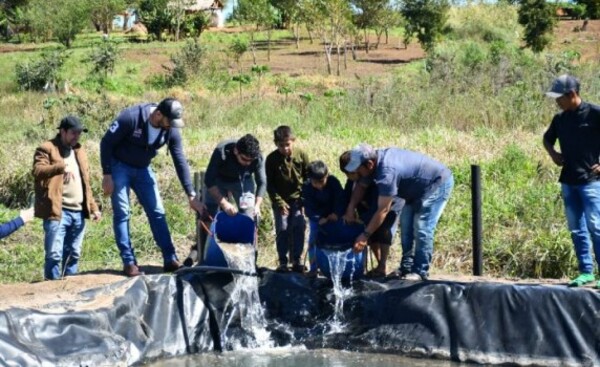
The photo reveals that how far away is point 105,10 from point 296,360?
4389 centimetres

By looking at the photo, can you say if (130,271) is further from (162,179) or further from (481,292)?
(162,179)

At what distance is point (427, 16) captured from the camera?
36.3 metres

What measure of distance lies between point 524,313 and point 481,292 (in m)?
0.39

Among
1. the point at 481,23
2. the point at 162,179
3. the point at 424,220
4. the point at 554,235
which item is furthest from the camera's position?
the point at 481,23

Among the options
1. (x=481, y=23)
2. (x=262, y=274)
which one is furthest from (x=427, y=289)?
(x=481, y=23)

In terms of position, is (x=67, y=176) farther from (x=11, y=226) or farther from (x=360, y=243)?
(x=360, y=243)

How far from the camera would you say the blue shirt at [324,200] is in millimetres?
7832

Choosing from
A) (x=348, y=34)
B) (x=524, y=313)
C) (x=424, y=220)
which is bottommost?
(x=524, y=313)

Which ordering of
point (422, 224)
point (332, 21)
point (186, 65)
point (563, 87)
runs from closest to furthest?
point (563, 87), point (422, 224), point (186, 65), point (332, 21)

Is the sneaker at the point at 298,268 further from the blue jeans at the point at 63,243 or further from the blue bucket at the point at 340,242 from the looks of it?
the blue jeans at the point at 63,243

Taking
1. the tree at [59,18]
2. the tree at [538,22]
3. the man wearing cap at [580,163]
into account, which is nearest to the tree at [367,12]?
the tree at [538,22]

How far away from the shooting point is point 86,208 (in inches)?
327

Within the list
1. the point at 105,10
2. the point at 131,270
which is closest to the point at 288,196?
the point at 131,270

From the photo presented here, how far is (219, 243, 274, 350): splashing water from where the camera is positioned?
8109 millimetres
